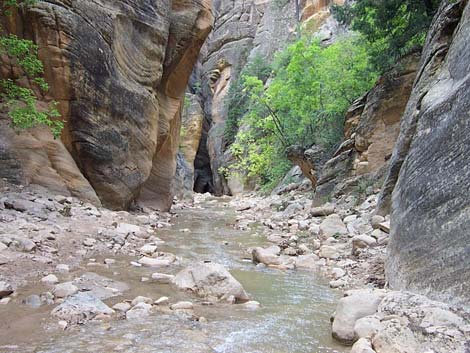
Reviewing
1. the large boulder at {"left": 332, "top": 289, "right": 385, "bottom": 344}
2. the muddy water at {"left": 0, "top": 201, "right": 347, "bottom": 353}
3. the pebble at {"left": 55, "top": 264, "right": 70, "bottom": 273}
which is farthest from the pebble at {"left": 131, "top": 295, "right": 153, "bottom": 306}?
the large boulder at {"left": 332, "top": 289, "right": 385, "bottom": 344}

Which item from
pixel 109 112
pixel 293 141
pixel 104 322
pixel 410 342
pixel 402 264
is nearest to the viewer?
pixel 410 342

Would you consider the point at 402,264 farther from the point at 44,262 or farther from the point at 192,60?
the point at 192,60

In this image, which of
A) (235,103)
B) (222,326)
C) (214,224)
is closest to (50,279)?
(222,326)

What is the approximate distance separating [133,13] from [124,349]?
11299 mm

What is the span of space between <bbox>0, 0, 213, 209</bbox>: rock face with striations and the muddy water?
4519 mm

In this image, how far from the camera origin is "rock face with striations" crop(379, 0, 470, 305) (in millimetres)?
3529

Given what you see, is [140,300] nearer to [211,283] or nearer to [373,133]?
[211,283]

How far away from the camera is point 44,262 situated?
213 inches

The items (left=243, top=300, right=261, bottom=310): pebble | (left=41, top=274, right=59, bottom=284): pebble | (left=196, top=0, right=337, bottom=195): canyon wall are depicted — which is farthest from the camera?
(left=196, top=0, right=337, bottom=195): canyon wall

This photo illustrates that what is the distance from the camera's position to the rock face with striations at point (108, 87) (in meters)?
9.46

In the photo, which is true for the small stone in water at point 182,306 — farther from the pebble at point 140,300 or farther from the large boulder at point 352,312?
the large boulder at point 352,312

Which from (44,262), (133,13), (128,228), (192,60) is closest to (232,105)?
(192,60)

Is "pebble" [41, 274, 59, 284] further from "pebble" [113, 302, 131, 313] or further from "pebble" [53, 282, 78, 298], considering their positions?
"pebble" [113, 302, 131, 313]

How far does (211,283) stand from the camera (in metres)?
4.94
